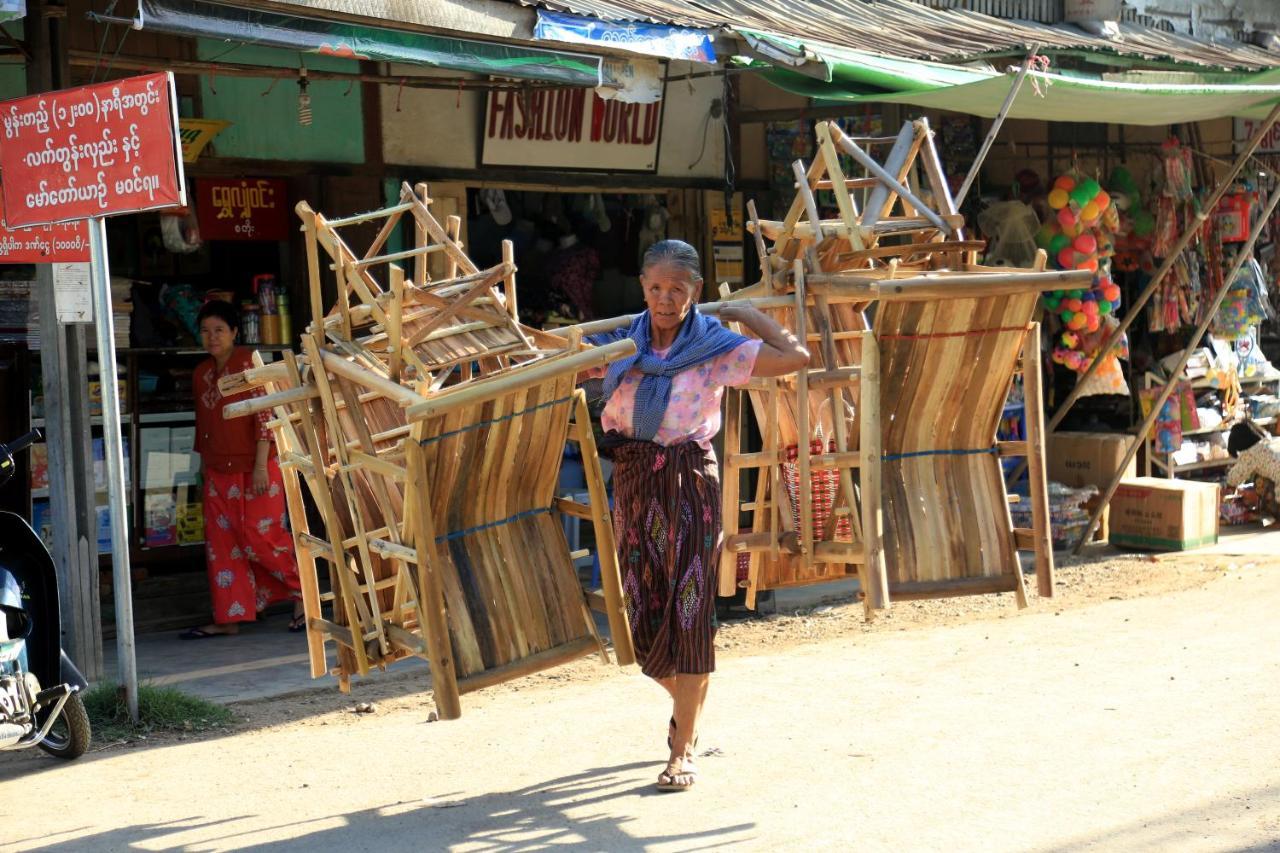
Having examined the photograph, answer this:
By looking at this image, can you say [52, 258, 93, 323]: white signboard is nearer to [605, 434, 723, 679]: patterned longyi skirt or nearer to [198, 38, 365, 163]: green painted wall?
→ [198, 38, 365, 163]: green painted wall

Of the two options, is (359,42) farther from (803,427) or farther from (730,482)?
(803,427)

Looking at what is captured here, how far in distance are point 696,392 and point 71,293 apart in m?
2.71

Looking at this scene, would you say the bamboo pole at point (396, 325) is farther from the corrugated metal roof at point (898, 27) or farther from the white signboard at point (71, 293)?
the corrugated metal roof at point (898, 27)

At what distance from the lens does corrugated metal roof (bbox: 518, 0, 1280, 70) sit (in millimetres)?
7769

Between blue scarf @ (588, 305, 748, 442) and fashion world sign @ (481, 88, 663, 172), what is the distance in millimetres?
4438

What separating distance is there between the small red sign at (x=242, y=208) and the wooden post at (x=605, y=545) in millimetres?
4000

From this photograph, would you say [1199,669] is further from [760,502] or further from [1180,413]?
[1180,413]

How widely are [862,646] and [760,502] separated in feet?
6.38

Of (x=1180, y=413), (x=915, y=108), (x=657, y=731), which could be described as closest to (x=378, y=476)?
(x=657, y=731)

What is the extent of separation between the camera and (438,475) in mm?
4750

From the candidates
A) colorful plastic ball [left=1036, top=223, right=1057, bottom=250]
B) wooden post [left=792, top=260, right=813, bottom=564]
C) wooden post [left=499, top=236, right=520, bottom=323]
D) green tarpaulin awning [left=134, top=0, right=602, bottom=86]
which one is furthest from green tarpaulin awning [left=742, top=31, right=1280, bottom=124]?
wooden post [left=499, top=236, right=520, bottom=323]

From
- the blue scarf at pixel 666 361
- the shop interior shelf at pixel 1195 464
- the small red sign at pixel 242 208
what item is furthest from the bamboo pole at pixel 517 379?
the shop interior shelf at pixel 1195 464

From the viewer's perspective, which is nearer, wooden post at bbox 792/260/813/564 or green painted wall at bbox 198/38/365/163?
wooden post at bbox 792/260/813/564

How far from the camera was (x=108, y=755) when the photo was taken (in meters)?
5.98
